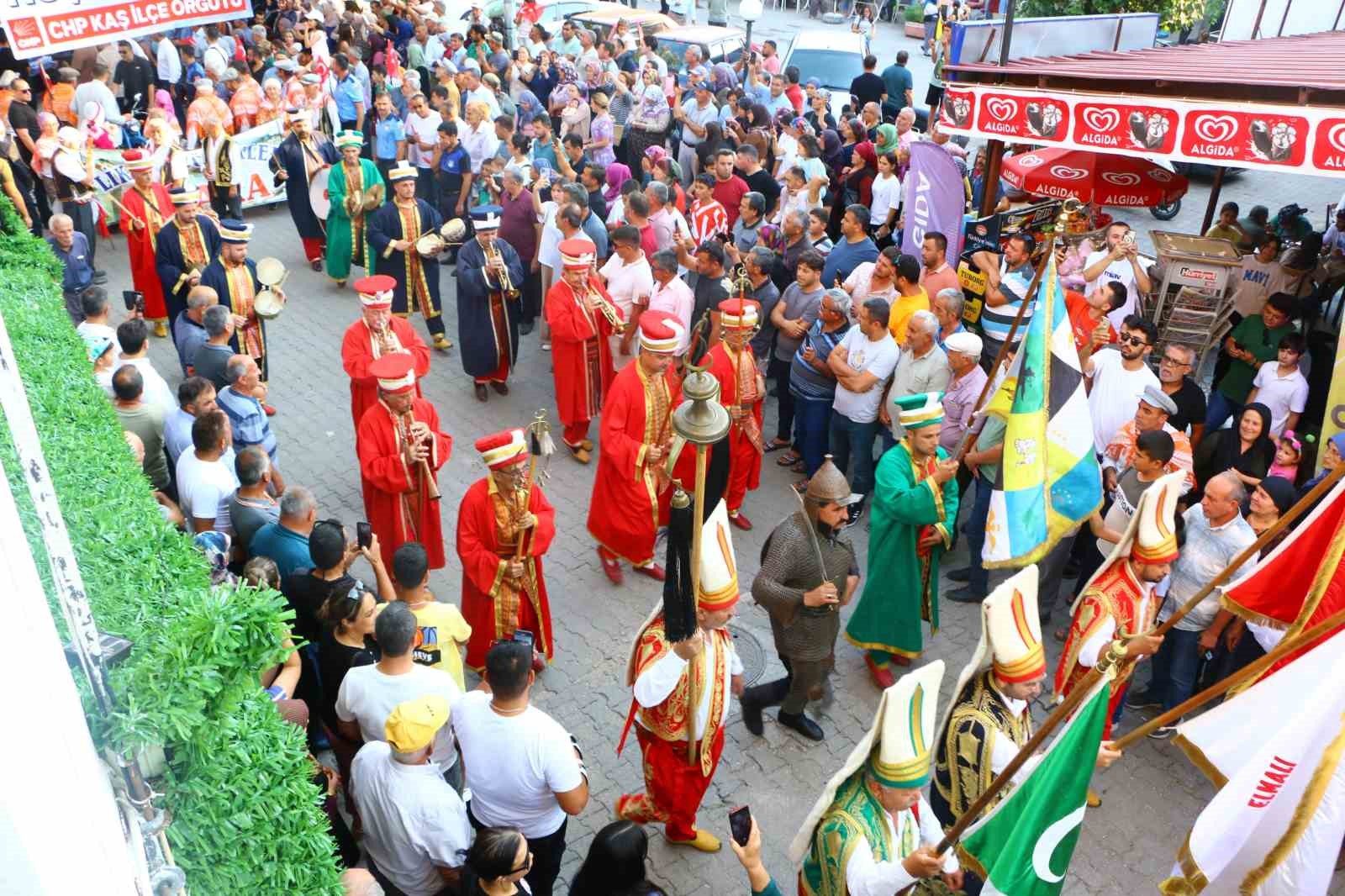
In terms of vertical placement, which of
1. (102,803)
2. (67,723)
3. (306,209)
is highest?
(67,723)

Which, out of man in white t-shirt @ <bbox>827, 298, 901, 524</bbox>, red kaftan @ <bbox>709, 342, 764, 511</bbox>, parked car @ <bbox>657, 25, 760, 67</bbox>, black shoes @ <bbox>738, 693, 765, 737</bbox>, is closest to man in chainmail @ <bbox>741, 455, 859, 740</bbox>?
black shoes @ <bbox>738, 693, 765, 737</bbox>

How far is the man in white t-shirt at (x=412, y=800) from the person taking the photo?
4148mm

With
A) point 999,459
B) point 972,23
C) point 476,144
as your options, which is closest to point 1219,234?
point 972,23

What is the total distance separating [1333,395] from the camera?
6.98 metres

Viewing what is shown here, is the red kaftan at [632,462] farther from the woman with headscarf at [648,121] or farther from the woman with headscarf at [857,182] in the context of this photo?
the woman with headscarf at [648,121]

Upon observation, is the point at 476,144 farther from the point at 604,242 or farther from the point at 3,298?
the point at 3,298

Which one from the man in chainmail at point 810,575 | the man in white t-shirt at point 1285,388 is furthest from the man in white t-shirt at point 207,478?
the man in white t-shirt at point 1285,388

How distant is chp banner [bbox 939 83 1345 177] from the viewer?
711 centimetres

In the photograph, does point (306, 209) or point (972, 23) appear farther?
point (306, 209)

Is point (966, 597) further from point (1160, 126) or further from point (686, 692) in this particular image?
point (1160, 126)

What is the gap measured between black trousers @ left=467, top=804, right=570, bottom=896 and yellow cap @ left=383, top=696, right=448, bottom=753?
76cm

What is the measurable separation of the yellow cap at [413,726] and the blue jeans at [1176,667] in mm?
4169

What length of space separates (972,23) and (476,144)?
623cm

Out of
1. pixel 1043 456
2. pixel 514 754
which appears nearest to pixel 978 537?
pixel 1043 456
